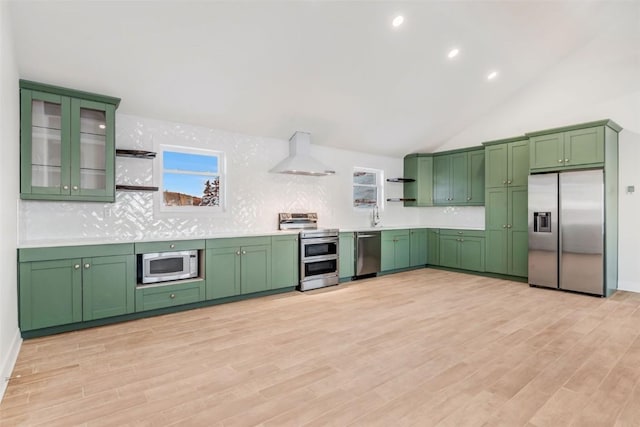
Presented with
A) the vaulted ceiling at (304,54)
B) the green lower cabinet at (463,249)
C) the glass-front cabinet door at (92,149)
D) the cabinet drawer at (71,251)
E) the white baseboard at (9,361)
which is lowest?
the white baseboard at (9,361)

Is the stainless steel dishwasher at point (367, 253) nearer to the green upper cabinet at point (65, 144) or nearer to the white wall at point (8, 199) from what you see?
the green upper cabinet at point (65, 144)

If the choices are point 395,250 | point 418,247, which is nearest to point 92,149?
point 395,250

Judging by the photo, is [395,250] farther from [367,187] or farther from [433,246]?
[367,187]

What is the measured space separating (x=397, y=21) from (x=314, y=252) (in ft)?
10.7

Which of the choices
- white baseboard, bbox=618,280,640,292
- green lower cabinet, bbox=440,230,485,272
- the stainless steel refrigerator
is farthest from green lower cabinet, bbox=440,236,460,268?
white baseboard, bbox=618,280,640,292

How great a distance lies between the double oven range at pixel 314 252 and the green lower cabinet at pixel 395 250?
1167 mm

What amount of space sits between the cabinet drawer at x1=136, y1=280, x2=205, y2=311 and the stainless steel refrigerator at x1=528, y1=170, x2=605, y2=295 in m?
4.91

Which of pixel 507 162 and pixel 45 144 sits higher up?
pixel 507 162

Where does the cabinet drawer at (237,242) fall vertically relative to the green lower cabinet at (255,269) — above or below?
above

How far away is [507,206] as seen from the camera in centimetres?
557

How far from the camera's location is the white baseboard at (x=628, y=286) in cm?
477

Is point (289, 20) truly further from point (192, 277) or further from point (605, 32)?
point (605, 32)

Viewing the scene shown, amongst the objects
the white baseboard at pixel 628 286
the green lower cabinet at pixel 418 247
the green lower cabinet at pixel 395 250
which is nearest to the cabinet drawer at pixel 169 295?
the green lower cabinet at pixel 395 250

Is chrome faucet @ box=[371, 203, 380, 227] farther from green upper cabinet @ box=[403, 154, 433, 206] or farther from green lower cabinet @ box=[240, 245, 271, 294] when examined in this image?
green lower cabinet @ box=[240, 245, 271, 294]
